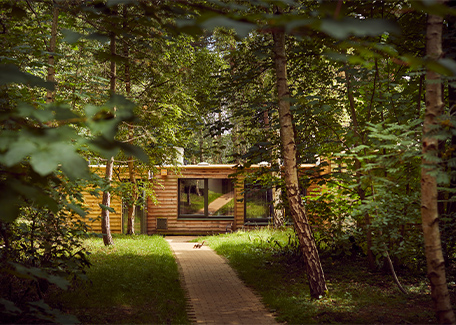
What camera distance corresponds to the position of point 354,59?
1396 millimetres

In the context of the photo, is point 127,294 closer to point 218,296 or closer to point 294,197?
point 218,296

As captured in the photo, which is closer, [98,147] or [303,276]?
[98,147]

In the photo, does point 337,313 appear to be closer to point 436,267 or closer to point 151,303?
point 436,267

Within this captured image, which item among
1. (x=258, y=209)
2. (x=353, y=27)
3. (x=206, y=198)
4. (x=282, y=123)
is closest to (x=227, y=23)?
(x=353, y=27)

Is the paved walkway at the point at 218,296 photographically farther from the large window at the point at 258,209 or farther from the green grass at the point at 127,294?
the large window at the point at 258,209

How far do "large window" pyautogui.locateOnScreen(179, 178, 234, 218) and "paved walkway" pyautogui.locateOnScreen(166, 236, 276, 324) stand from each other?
788cm

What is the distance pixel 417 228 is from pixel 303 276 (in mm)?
2036

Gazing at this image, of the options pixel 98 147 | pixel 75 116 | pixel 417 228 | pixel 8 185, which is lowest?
pixel 417 228

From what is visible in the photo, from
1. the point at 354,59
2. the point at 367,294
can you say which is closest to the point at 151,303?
the point at 367,294

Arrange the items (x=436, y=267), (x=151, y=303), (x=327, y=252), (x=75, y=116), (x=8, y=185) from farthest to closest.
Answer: (x=327, y=252) < (x=151, y=303) < (x=436, y=267) < (x=75, y=116) < (x=8, y=185)

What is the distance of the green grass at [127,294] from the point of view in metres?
4.48

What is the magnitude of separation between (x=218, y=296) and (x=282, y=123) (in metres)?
2.87

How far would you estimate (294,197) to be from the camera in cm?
524

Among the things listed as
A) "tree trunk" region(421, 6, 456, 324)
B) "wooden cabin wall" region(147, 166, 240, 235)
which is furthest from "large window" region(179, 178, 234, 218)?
"tree trunk" region(421, 6, 456, 324)
